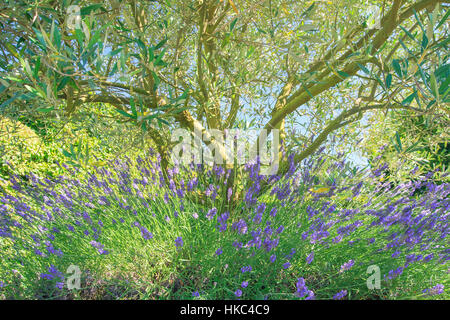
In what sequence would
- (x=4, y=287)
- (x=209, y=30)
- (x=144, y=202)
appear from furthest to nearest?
(x=209, y=30)
(x=144, y=202)
(x=4, y=287)

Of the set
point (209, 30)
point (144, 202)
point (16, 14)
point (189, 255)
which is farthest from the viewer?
point (209, 30)

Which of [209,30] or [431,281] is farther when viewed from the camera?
[209,30]

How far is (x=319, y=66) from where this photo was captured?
322 cm

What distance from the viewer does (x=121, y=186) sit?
10.3 feet

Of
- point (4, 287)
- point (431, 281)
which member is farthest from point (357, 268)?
point (4, 287)

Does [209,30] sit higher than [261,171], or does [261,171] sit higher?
[209,30]

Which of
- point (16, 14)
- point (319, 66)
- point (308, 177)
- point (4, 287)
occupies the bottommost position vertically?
point (4, 287)

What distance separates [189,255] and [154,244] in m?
0.26
